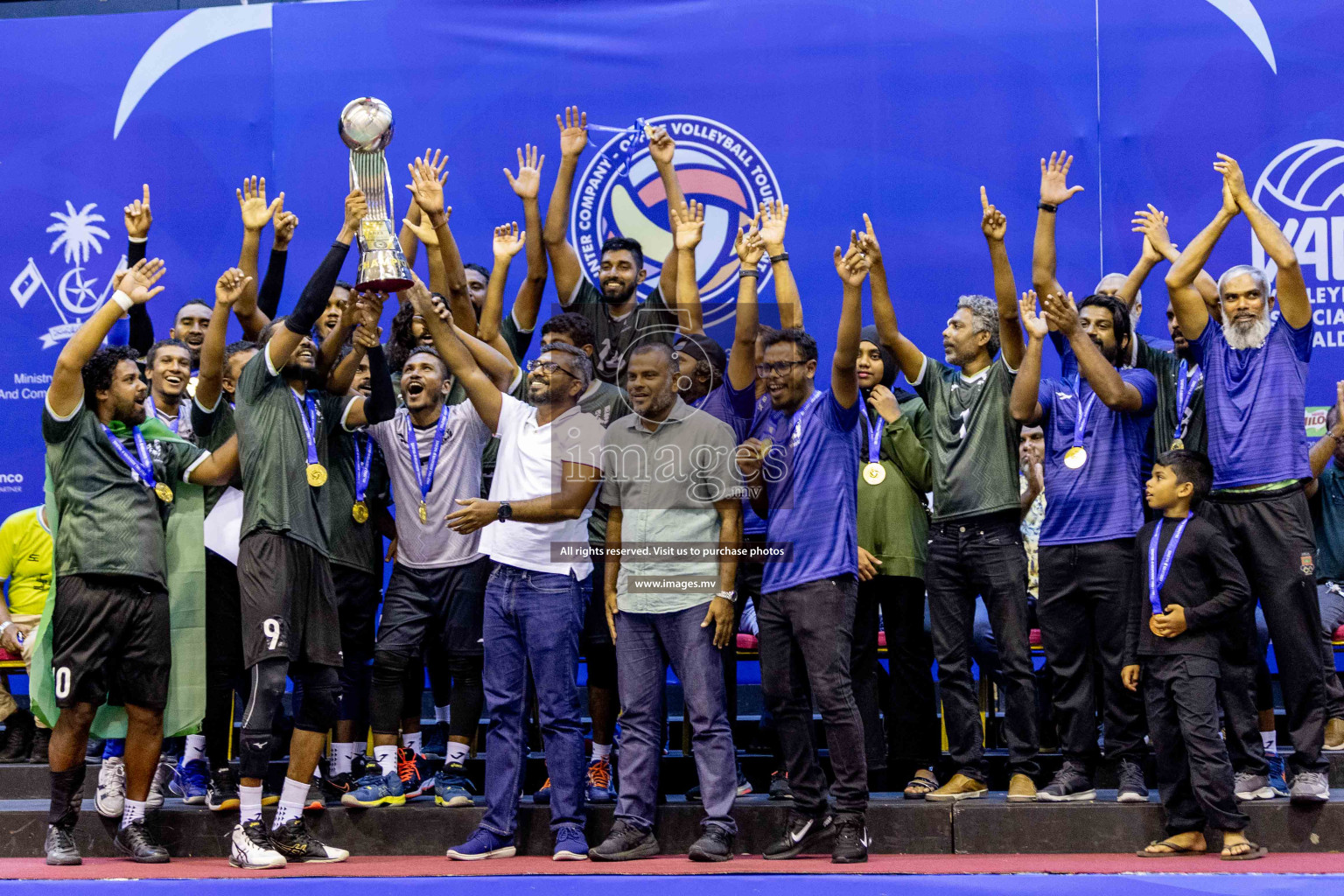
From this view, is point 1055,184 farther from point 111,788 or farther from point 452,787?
point 111,788

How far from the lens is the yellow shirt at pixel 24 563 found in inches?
234

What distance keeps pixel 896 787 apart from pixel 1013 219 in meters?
2.72

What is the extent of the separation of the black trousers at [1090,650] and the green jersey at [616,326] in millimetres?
1688

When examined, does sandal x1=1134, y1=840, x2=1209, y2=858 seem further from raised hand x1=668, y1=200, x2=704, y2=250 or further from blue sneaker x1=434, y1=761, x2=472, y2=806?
raised hand x1=668, y1=200, x2=704, y2=250

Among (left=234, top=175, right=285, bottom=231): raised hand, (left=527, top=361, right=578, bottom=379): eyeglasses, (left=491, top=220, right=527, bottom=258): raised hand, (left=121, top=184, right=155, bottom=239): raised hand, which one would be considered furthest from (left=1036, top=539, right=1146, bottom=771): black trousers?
(left=121, top=184, right=155, bottom=239): raised hand

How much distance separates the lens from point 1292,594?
4508 millimetres

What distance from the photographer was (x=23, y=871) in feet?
15.1

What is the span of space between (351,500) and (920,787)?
7.70 ft

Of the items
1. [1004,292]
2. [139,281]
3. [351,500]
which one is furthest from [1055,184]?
[139,281]

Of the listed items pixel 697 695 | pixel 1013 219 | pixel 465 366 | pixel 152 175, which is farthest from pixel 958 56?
pixel 152 175

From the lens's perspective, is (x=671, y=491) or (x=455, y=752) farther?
(x=455, y=752)

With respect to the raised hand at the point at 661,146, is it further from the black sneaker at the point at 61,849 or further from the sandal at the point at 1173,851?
the black sneaker at the point at 61,849

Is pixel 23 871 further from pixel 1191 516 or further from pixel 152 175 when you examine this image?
pixel 1191 516

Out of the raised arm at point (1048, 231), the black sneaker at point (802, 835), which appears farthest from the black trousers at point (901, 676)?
the raised arm at point (1048, 231)
